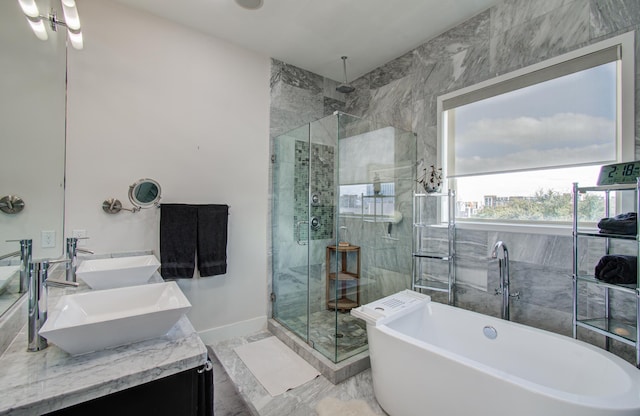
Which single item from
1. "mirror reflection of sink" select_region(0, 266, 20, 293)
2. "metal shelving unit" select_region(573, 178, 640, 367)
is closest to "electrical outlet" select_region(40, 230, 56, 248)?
"mirror reflection of sink" select_region(0, 266, 20, 293)

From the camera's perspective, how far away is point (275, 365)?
2.36m

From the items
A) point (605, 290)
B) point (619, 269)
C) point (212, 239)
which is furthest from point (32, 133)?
point (605, 290)

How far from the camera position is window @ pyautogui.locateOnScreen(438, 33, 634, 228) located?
1753mm

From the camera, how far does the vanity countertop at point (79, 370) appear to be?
78cm

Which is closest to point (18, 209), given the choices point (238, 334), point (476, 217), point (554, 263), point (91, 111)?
point (91, 111)

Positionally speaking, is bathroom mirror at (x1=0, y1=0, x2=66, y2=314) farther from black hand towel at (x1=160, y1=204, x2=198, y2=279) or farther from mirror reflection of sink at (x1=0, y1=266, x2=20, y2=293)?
black hand towel at (x1=160, y1=204, x2=198, y2=279)

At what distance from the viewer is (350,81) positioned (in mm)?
3627

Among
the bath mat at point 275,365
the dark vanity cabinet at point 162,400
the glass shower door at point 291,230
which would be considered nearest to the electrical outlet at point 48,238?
the dark vanity cabinet at point 162,400

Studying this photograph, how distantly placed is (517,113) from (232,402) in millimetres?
3017

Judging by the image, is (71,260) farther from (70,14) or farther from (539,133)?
(539,133)

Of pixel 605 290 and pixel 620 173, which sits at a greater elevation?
pixel 620 173

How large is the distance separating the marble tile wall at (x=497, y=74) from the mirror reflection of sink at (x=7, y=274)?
7.67ft

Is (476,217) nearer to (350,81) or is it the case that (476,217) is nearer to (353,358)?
(353,358)

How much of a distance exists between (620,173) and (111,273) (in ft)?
9.62
